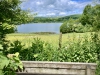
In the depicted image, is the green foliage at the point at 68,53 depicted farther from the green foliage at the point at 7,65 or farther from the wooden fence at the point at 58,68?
the green foliage at the point at 7,65

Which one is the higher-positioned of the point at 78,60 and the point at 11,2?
the point at 11,2

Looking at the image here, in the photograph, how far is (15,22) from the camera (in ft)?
27.3

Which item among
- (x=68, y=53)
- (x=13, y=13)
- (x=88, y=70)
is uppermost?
(x=13, y=13)

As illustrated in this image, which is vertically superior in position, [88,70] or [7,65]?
[7,65]

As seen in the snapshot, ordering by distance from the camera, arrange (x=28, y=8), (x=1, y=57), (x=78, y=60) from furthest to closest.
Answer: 1. (x=28, y=8)
2. (x=78, y=60)
3. (x=1, y=57)

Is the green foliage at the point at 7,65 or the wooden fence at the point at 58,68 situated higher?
the green foliage at the point at 7,65

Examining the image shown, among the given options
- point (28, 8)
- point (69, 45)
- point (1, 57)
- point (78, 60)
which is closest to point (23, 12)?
point (28, 8)

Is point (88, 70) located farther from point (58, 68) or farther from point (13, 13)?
point (13, 13)

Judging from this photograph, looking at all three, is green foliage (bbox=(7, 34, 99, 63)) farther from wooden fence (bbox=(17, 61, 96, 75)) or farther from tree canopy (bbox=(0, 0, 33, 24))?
tree canopy (bbox=(0, 0, 33, 24))

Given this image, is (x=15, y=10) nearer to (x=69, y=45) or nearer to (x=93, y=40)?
(x=69, y=45)

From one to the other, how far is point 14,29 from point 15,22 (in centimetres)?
24

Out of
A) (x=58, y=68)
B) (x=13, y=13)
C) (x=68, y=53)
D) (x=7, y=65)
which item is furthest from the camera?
(x=13, y=13)

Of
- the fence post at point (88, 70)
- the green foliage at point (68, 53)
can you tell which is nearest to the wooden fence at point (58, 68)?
the fence post at point (88, 70)

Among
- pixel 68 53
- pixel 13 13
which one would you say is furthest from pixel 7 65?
pixel 13 13
